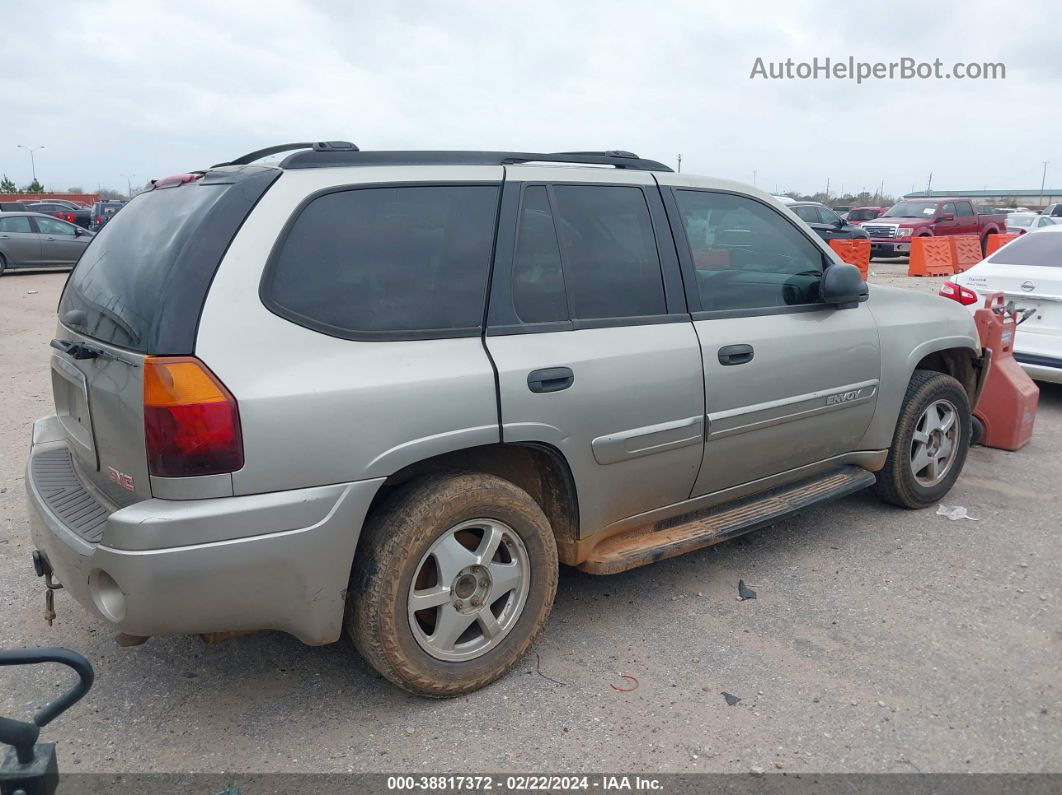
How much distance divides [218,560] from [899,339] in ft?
11.5

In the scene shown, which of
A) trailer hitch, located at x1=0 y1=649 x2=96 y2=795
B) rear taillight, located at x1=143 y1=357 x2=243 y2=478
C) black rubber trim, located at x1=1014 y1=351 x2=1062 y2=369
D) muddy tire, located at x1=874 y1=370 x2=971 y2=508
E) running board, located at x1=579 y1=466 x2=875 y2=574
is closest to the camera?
trailer hitch, located at x1=0 y1=649 x2=96 y2=795

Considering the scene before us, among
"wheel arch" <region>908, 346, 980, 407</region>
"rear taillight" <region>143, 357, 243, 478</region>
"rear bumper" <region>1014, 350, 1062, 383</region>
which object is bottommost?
"rear bumper" <region>1014, 350, 1062, 383</region>

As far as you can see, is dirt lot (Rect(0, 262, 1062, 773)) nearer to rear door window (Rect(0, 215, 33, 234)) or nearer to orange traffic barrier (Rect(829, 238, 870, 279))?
orange traffic barrier (Rect(829, 238, 870, 279))

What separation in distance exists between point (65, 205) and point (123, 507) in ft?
120

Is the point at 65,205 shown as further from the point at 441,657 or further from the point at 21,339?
the point at 441,657

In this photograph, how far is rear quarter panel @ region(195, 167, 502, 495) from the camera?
2.47 metres

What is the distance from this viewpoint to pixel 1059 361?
6.74 metres

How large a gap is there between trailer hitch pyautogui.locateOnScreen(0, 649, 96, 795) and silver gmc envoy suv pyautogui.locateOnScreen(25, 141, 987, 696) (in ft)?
2.34

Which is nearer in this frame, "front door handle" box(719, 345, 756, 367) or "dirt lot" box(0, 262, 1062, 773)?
"dirt lot" box(0, 262, 1062, 773)

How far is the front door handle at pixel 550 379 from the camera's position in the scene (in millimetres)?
2984

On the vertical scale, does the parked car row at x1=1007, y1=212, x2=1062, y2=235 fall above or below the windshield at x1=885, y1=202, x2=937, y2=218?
below

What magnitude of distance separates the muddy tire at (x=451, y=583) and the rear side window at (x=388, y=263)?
577mm

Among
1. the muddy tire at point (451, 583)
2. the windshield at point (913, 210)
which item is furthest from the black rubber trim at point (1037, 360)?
the windshield at point (913, 210)

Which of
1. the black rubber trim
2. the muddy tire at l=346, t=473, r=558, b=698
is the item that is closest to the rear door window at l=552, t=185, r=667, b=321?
the muddy tire at l=346, t=473, r=558, b=698
